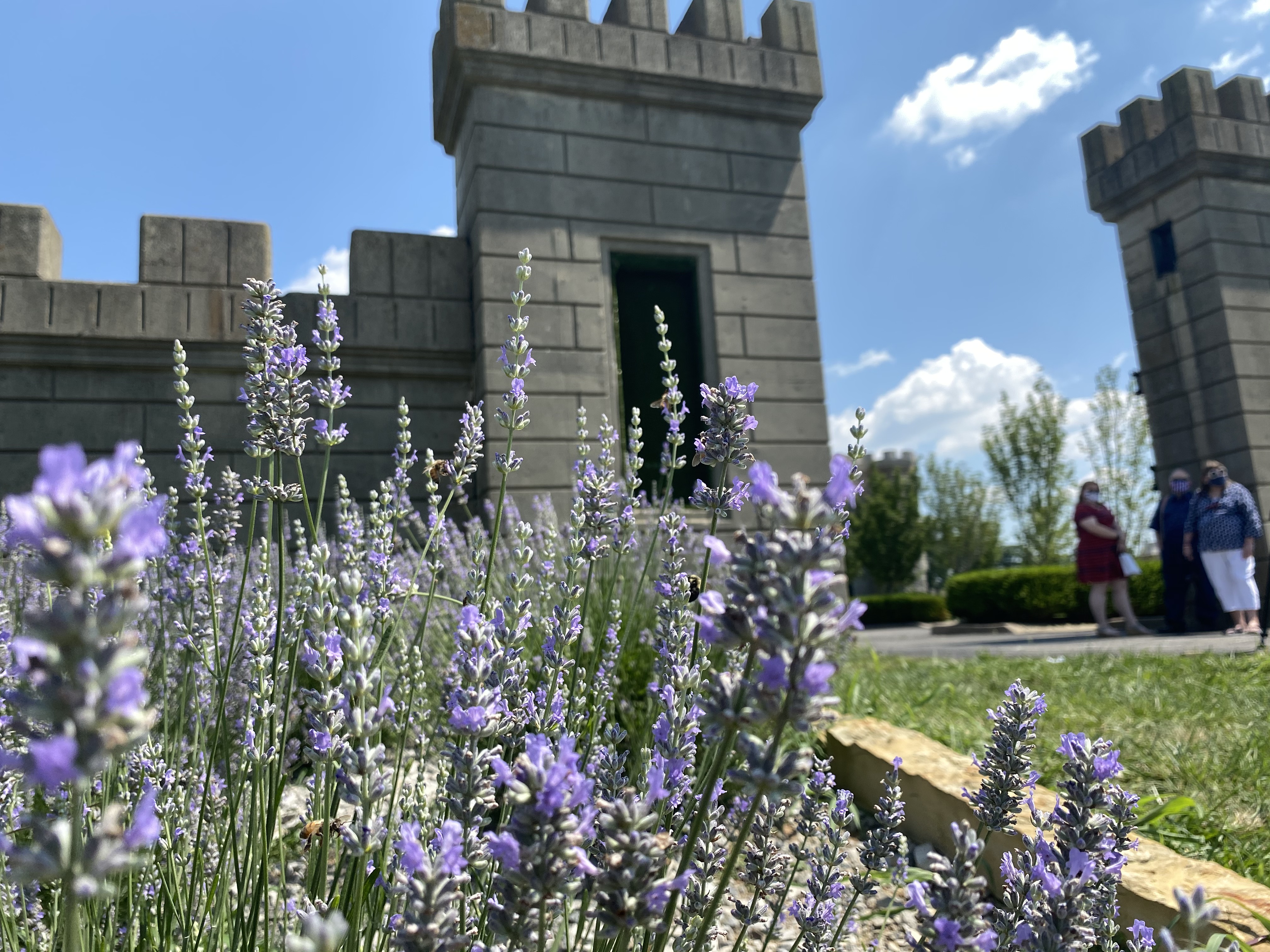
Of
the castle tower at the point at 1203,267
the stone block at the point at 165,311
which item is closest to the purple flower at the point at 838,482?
the stone block at the point at 165,311

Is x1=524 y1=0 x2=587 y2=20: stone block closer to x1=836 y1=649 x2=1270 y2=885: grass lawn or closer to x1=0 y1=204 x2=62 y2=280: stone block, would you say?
x1=0 y1=204 x2=62 y2=280: stone block

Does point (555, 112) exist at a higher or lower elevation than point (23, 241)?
higher

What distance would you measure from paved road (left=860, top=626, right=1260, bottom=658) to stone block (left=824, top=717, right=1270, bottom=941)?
15.0 feet

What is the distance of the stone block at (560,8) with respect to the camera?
8.88 meters

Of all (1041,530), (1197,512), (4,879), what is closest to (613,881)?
(4,879)

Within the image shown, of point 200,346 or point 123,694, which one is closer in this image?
point 123,694

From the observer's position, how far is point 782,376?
30.1 feet

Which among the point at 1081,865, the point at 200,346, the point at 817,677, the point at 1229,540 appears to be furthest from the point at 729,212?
the point at 817,677

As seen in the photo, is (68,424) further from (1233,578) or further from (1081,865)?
(1233,578)

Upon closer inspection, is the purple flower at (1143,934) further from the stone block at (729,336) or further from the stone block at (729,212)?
the stone block at (729,212)

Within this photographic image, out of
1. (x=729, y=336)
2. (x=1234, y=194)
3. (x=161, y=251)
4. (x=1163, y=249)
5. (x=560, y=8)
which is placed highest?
(x=560, y=8)

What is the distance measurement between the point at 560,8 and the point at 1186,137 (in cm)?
942

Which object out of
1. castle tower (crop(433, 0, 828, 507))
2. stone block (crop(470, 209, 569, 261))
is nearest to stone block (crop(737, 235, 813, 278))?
castle tower (crop(433, 0, 828, 507))

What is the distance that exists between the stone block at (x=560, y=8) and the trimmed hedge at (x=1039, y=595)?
1217cm
